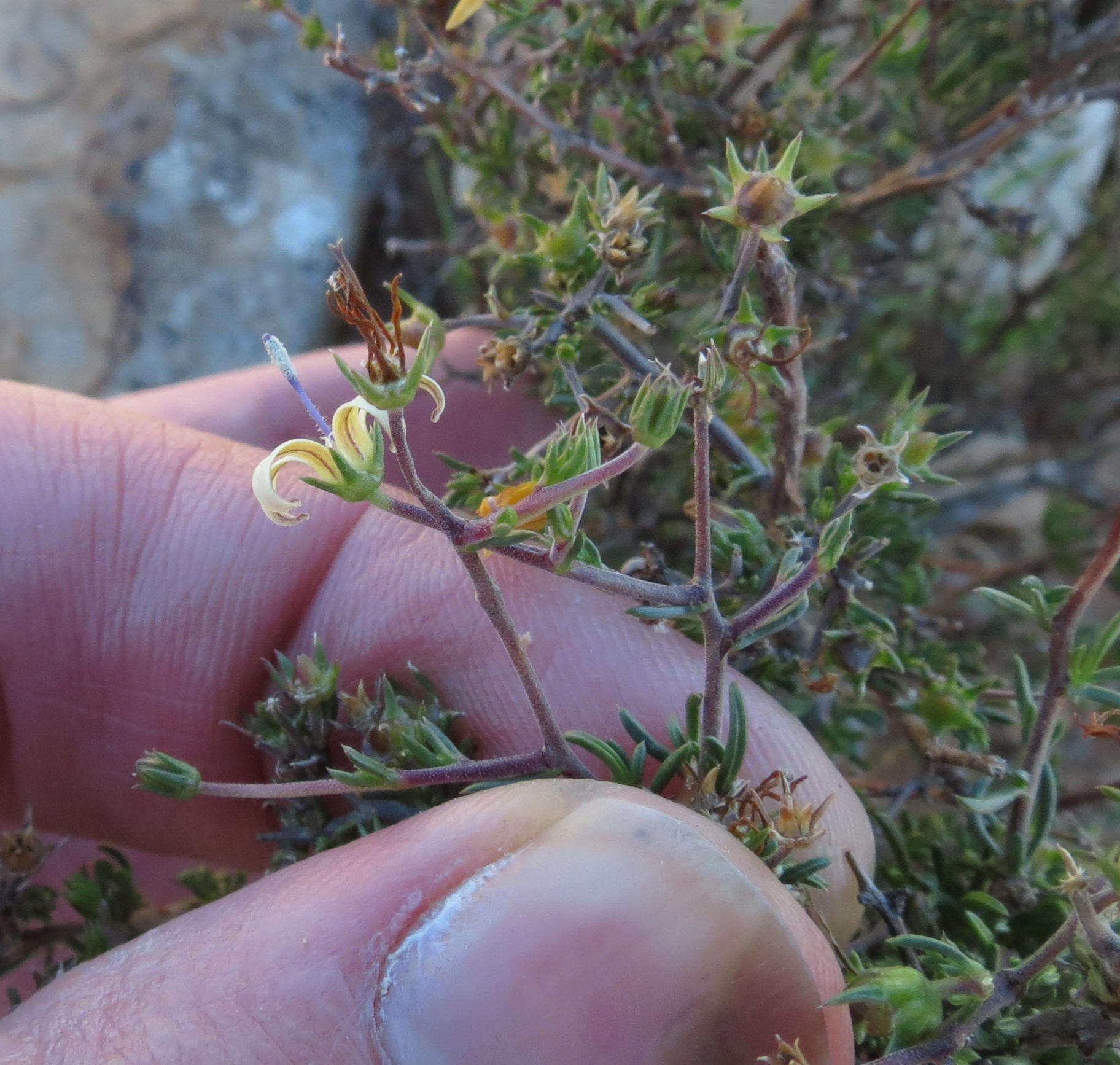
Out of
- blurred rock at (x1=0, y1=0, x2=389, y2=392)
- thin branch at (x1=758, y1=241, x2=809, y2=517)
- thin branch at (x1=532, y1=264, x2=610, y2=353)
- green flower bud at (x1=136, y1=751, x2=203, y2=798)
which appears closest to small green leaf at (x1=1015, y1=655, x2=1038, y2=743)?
thin branch at (x1=758, y1=241, x2=809, y2=517)

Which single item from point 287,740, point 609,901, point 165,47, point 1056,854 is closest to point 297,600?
point 287,740

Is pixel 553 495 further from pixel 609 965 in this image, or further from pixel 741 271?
pixel 609 965

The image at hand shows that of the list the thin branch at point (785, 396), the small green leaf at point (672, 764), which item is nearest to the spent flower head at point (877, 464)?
the thin branch at point (785, 396)

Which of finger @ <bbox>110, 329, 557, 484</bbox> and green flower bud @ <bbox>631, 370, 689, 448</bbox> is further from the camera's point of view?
finger @ <bbox>110, 329, 557, 484</bbox>

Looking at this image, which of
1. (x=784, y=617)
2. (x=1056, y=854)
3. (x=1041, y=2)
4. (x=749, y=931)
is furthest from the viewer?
(x=1041, y=2)

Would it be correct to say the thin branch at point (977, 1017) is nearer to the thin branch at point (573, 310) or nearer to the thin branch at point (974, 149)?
the thin branch at point (573, 310)

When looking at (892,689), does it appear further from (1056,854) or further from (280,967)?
(280,967)

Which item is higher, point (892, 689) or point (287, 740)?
point (892, 689)

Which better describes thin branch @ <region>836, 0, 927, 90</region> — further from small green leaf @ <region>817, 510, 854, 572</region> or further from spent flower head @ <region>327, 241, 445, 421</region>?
spent flower head @ <region>327, 241, 445, 421</region>

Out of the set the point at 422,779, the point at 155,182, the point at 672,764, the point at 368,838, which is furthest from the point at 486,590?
A: the point at 155,182
